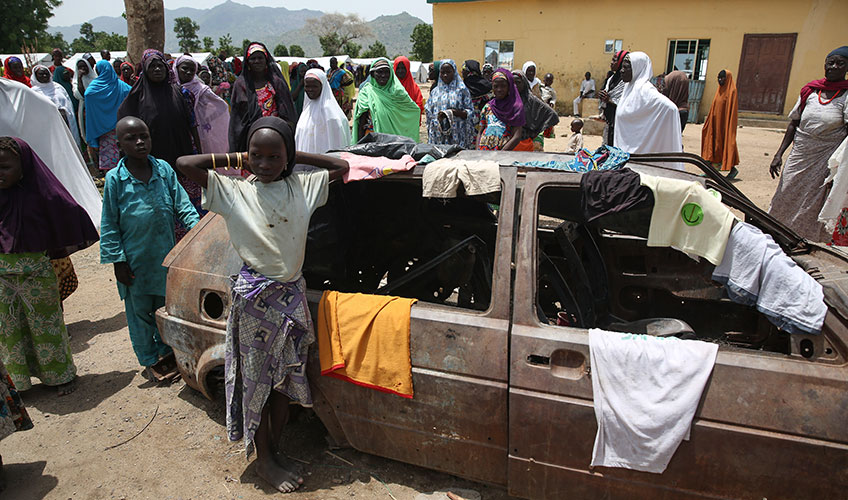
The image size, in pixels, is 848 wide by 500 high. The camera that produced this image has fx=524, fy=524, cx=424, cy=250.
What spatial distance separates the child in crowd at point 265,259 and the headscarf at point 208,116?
3.86 m

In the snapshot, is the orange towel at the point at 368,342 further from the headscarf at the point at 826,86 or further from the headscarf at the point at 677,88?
the headscarf at the point at 677,88

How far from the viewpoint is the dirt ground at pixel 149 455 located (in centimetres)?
285

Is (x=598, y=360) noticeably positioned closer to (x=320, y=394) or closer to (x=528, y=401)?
(x=528, y=401)

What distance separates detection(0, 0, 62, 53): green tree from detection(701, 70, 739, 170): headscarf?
39.6m

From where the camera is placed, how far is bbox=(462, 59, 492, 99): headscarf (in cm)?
685

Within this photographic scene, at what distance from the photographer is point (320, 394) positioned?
9.16 ft

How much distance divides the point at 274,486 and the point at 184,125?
168 inches

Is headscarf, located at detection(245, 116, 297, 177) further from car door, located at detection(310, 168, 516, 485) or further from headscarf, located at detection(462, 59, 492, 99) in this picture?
headscarf, located at detection(462, 59, 492, 99)

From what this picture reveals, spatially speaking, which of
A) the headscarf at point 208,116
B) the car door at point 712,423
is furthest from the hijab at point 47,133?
the car door at point 712,423

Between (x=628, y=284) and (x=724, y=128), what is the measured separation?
8099mm

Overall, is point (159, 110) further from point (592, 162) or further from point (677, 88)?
point (677, 88)

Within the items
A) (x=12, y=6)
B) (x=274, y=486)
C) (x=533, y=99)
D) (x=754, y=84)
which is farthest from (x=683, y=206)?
(x=12, y=6)

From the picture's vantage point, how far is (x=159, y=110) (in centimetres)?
543

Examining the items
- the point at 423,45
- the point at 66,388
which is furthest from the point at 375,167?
the point at 423,45
